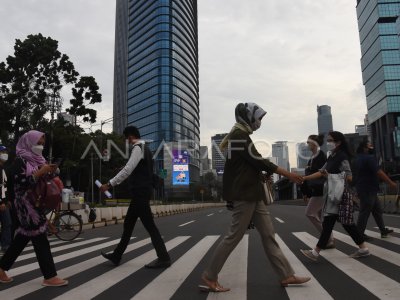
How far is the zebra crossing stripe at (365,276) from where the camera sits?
3.77 m

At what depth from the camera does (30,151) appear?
4.48 meters

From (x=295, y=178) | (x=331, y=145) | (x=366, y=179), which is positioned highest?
(x=331, y=145)

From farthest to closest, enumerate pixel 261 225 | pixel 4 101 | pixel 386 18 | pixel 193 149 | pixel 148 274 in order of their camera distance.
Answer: pixel 193 149 < pixel 386 18 < pixel 4 101 < pixel 148 274 < pixel 261 225

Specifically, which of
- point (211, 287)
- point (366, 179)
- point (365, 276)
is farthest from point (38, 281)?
point (366, 179)

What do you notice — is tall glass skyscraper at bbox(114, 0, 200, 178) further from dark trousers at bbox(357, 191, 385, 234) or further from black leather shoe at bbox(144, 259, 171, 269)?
black leather shoe at bbox(144, 259, 171, 269)

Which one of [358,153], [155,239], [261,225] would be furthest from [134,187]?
[358,153]

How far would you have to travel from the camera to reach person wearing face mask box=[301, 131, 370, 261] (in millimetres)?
5492

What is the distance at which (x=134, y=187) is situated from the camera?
17.8ft

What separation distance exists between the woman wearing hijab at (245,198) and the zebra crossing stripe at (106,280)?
3.53ft

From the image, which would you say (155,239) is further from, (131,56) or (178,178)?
(131,56)

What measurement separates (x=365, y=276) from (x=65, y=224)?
7076 millimetres

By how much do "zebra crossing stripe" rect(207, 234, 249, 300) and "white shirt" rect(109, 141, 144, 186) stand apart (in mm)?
1655

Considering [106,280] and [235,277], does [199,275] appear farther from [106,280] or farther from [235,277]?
[106,280]

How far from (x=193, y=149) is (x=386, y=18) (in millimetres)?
63949
